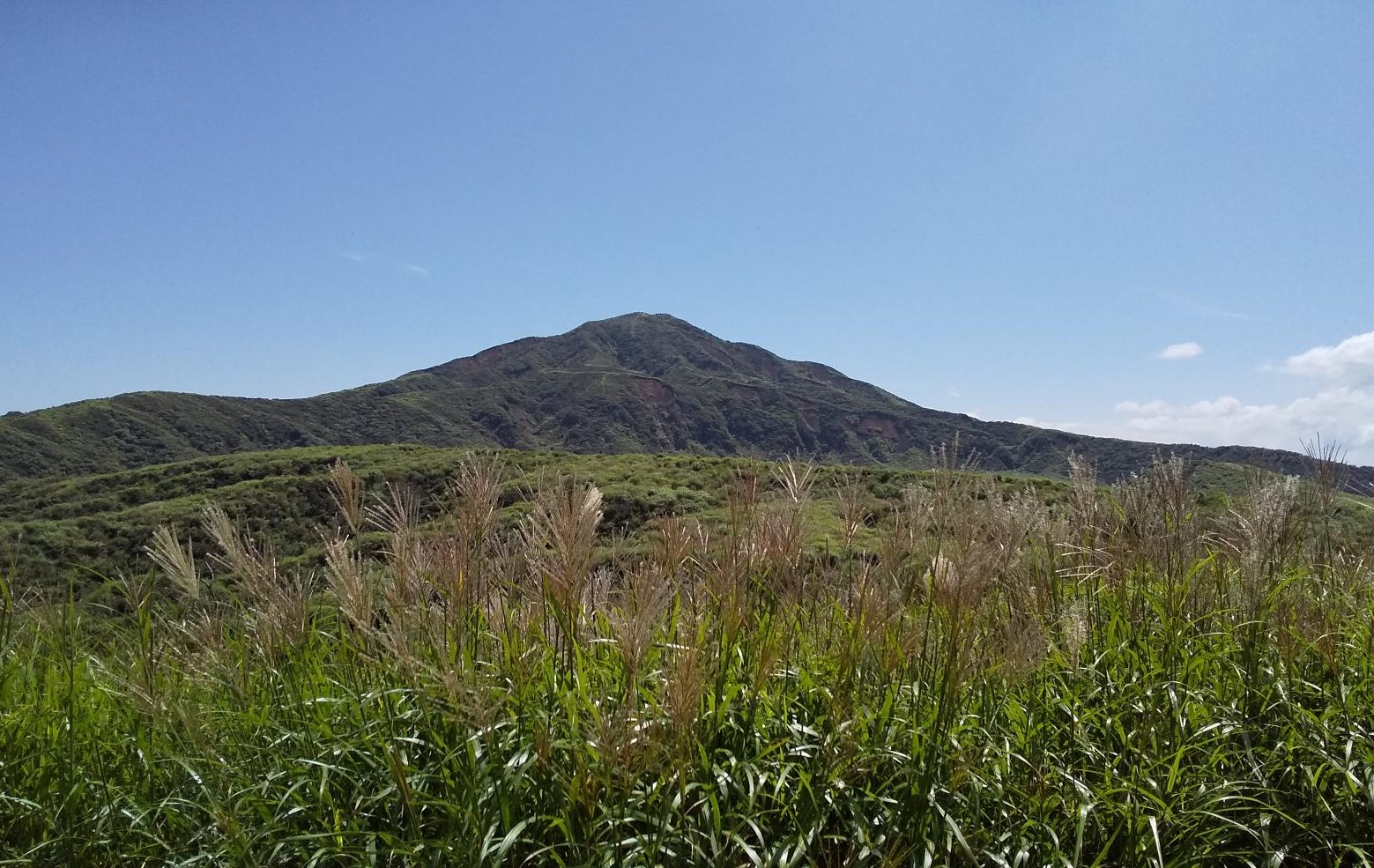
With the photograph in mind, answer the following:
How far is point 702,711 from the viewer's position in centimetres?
259

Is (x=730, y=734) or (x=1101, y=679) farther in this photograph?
(x=1101, y=679)

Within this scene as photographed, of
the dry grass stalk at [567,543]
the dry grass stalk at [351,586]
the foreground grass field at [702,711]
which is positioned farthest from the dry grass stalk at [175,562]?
the dry grass stalk at [567,543]

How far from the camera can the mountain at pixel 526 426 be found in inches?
3679

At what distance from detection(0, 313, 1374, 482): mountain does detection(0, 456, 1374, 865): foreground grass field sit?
86.8 m

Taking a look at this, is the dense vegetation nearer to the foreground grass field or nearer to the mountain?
the foreground grass field

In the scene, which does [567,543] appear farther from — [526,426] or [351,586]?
[526,426]

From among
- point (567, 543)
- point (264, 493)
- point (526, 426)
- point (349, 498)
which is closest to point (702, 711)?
point (567, 543)

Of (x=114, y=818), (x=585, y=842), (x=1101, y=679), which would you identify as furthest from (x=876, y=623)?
(x=114, y=818)

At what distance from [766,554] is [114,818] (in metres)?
2.41

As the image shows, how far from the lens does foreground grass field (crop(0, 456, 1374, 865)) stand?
228 cm

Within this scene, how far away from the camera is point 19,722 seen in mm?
3070

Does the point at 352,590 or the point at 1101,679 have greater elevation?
the point at 352,590

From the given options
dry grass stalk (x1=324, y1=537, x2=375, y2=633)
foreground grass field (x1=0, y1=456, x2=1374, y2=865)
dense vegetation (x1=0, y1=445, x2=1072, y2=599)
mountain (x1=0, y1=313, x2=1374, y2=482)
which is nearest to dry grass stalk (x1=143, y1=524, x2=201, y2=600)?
foreground grass field (x1=0, y1=456, x2=1374, y2=865)

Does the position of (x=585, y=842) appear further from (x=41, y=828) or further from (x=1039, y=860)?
(x=41, y=828)
